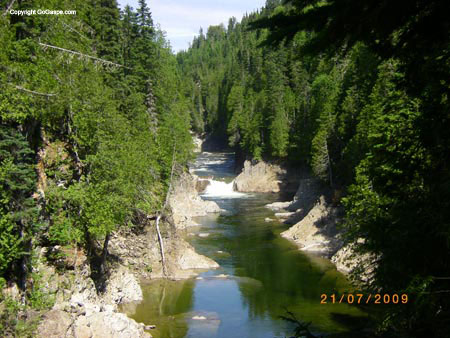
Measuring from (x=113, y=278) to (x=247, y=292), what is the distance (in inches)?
343

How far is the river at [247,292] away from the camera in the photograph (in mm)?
22133

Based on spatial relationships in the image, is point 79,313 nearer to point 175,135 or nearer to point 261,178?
point 175,135

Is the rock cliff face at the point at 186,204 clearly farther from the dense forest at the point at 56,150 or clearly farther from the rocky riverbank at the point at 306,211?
the dense forest at the point at 56,150

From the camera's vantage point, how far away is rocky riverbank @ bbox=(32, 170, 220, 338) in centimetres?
1638

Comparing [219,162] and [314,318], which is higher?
[219,162]

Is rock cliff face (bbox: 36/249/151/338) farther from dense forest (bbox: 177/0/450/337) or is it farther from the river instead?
dense forest (bbox: 177/0/450/337)

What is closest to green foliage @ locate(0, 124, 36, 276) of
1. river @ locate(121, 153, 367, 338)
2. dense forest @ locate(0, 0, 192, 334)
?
dense forest @ locate(0, 0, 192, 334)

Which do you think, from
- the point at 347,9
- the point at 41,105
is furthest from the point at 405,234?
the point at 41,105

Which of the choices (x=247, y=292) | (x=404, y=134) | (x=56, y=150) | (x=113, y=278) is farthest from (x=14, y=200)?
(x=247, y=292)

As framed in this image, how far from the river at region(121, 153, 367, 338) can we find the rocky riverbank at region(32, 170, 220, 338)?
1405 mm

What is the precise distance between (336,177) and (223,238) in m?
12.9

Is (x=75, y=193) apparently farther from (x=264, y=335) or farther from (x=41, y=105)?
(x=264, y=335)

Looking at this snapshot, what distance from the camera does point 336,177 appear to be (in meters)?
41.5

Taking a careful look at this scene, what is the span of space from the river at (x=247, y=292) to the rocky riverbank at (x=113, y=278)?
141 cm
